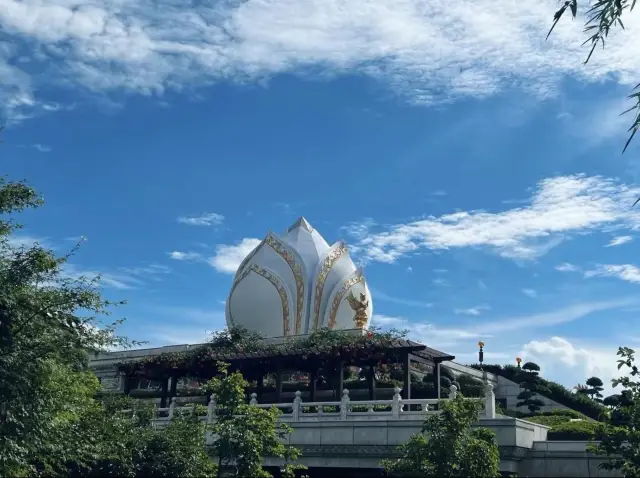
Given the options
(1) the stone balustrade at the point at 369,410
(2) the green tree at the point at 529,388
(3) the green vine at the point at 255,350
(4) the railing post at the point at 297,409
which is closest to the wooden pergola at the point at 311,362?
(3) the green vine at the point at 255,350

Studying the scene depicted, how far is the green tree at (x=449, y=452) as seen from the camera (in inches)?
488

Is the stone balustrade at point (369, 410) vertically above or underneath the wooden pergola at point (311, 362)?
underneath

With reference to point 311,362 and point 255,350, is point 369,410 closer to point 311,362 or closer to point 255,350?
point 311,362

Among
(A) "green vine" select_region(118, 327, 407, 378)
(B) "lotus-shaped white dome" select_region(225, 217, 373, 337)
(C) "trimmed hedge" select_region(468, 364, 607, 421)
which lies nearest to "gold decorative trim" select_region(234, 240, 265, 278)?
(B) "lotus-shaped white dome" select_region(225, 217, 373, 337)

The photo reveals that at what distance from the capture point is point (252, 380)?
2883 cm

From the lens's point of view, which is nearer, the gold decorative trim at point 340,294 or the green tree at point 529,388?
the green tree at point 529,388

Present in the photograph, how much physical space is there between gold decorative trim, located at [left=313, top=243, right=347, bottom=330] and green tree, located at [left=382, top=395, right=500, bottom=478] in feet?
75.4

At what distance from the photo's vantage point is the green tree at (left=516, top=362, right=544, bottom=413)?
102ft

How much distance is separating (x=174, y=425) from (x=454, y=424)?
21.2ft

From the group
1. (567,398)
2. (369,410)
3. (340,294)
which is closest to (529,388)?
(567,398)

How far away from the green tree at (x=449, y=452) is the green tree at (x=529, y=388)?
62.1ft

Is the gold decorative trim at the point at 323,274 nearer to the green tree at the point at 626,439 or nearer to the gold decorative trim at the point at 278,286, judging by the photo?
the gold decorative trim at the point at 278,286

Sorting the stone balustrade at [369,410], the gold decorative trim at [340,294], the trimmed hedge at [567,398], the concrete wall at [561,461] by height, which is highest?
the gold decorative trim at [340,294]

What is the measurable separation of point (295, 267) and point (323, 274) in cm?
146
